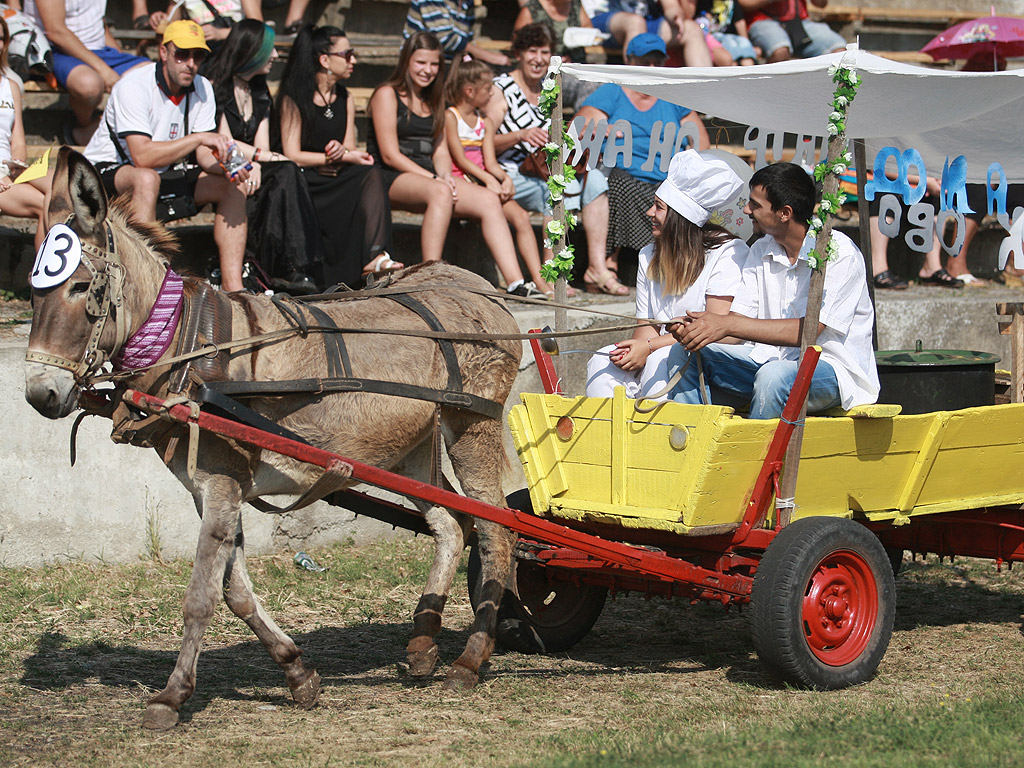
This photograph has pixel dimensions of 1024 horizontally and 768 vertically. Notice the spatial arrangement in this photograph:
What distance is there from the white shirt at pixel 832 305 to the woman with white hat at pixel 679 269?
12 cm

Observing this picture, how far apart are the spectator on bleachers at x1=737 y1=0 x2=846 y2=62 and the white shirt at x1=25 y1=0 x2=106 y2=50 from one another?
20.0ft

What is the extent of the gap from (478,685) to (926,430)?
6.90 feet

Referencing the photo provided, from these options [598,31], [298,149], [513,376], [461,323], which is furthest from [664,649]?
[598,31]

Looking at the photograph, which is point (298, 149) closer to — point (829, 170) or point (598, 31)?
point (598, 31)

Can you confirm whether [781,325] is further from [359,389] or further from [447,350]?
[359,389]

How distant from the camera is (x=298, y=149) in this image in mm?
7926

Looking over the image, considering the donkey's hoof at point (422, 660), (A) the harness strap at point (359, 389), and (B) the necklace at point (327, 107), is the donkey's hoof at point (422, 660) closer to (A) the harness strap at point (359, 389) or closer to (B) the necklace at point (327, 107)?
(A) the harness strap at point (359, 389)

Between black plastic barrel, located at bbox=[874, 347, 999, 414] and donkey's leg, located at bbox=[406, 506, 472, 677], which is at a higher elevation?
black plastic barrel, located at bbox=[874, 347, 999, 414]

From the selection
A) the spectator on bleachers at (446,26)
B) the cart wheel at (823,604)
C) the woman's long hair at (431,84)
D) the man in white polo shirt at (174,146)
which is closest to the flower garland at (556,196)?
the cart wheel at (823,604)

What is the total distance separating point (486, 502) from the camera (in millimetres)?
5043

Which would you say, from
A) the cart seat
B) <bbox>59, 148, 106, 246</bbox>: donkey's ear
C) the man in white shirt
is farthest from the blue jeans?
<bbox>59, 148, 106, 246</bbox>: donkey's ear

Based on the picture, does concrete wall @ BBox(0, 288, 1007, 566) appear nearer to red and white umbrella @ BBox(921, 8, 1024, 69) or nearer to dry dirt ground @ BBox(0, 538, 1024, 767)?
dry dirt ground @ BBox(0, 538, 1024, 767)

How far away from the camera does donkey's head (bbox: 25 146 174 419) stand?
390 centimetres

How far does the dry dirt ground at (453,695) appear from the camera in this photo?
3.84 m
